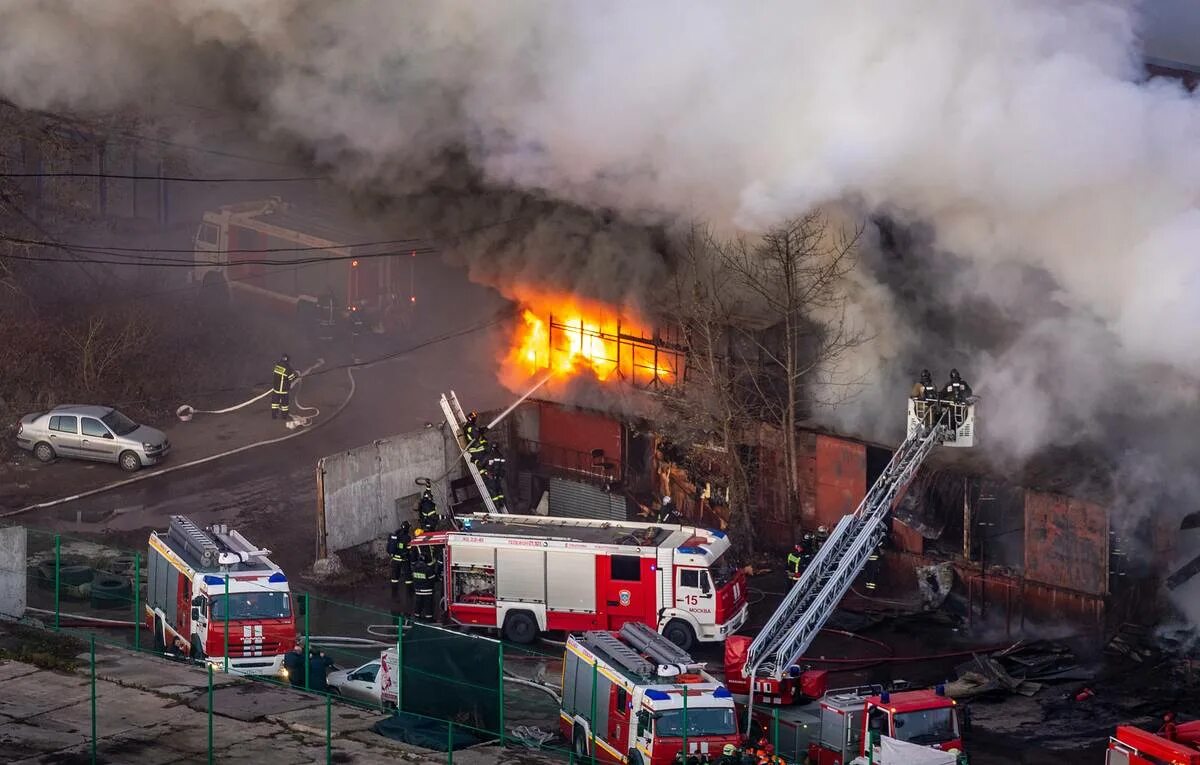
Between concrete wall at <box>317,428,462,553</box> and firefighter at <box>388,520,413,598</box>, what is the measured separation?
4.94 ft

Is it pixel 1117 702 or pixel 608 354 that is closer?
pixel 1117 702

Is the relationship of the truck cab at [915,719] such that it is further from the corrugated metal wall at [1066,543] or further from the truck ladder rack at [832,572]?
the corrugated metal wall at [1066,543]

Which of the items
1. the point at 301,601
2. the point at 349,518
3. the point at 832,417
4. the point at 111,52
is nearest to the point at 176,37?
the point at 111,52

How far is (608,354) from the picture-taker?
101 feet

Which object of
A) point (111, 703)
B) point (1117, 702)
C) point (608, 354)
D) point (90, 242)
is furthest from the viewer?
point (90, 242)

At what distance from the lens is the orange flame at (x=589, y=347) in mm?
30188

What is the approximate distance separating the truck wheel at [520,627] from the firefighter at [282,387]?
9.27 m

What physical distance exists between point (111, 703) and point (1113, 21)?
→ 1489 cm

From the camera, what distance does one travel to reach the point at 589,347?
30797 mm

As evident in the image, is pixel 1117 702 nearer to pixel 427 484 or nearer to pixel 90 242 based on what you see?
pixel 427 484

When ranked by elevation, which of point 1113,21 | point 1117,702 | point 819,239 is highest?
point 1113,21

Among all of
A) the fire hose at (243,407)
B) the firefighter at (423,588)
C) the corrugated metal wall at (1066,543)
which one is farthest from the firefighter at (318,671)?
the fire hose at (243,407)

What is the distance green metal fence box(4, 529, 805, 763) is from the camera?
60.5 ft

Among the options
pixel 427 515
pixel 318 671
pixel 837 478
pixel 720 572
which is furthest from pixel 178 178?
pixel 318 671
